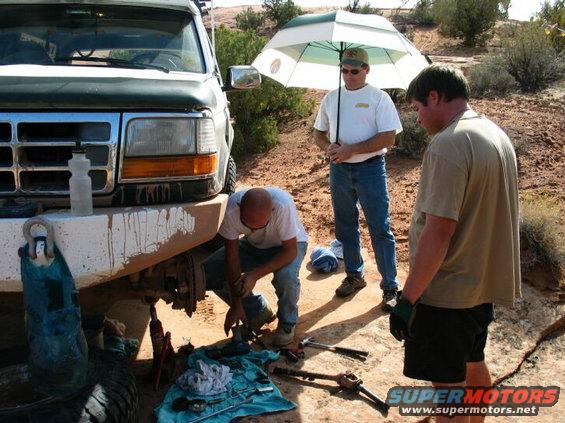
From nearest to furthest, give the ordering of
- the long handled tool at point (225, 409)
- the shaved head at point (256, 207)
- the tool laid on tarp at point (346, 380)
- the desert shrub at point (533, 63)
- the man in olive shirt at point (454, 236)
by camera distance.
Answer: the man in olive shirt at point (454, 236)
the long handled tool at point (225, 409)
the tool laid on tarp at point (346, 380)
the shaved head at point (256, 207)
the desert shrub at point (533, 63)

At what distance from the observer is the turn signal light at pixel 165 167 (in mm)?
2807

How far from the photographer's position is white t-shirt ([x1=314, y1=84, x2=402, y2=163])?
15.0 ft

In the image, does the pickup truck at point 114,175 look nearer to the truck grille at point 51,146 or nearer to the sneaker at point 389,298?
the truck grille at point 51,146

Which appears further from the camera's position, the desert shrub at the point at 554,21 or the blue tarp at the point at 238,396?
the desert shrub at the point at 554,21

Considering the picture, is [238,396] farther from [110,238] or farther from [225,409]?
[110,238]

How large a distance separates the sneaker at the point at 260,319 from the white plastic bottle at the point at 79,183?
1812 mm

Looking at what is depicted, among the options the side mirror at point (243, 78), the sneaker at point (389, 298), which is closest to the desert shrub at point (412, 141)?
the sneaker at point (389, 298)

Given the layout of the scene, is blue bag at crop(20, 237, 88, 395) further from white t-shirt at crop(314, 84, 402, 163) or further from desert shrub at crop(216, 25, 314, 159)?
desert shrub at crop(216, 25, 314, 159)

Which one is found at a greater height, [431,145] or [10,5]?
[10,5]

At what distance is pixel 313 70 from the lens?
5.61 m

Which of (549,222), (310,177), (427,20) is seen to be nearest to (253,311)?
(549,222)

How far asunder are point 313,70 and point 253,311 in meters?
2.56

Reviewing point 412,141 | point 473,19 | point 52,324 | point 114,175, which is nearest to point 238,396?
point 52,324

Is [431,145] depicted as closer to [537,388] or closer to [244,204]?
[244,204]
